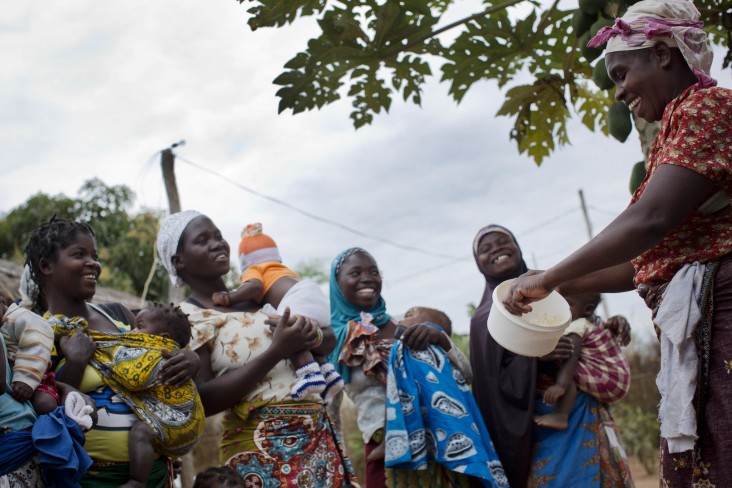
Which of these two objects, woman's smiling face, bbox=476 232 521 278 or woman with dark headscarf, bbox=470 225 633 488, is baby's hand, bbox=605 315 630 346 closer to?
woman with dark headscarf, bbox=470 225 633 488

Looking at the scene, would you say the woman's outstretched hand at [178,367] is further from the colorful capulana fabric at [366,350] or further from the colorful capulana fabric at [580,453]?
the colorful capulana fabric at [580,453]

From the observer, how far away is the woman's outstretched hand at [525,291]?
2.28m

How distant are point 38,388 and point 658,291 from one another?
1884mm

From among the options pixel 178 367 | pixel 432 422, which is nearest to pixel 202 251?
pixel 178 367

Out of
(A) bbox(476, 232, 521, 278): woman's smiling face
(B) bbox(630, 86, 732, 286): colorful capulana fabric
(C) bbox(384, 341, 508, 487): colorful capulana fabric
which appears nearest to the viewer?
(B) bbox(630, 86, 732, 286): colorful capulana fabric

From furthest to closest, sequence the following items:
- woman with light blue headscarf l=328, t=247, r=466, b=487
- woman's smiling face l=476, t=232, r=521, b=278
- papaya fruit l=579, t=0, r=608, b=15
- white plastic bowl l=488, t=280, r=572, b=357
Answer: woman's smiling face l=476, t=232, r=521, b=278 < woman with light blue headscarf l=328, t=247, r=466, b=487 < papaya fruit l=579, t=0, r=608, b=15 < white plastic bowl l=488, t=280, r=572, b=357

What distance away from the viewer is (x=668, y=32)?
223cm

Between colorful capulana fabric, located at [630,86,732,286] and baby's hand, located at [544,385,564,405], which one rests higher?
colorful capulana fabric, located at [630,86,732,286]

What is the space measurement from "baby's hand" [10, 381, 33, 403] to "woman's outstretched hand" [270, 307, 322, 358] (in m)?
0.98

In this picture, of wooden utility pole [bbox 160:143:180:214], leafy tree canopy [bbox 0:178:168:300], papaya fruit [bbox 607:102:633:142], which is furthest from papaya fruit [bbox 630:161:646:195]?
leafy tree canopy [bbox 0:178:168:300]

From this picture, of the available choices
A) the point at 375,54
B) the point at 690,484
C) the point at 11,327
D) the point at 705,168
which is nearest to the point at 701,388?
the point at 690,484

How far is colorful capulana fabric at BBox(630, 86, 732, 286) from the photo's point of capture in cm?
202

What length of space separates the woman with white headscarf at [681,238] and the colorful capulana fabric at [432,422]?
1427 millimetres

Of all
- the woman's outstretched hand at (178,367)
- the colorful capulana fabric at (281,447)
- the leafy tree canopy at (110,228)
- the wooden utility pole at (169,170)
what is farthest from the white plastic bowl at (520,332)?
the leafy tree canopy at (110,228)
